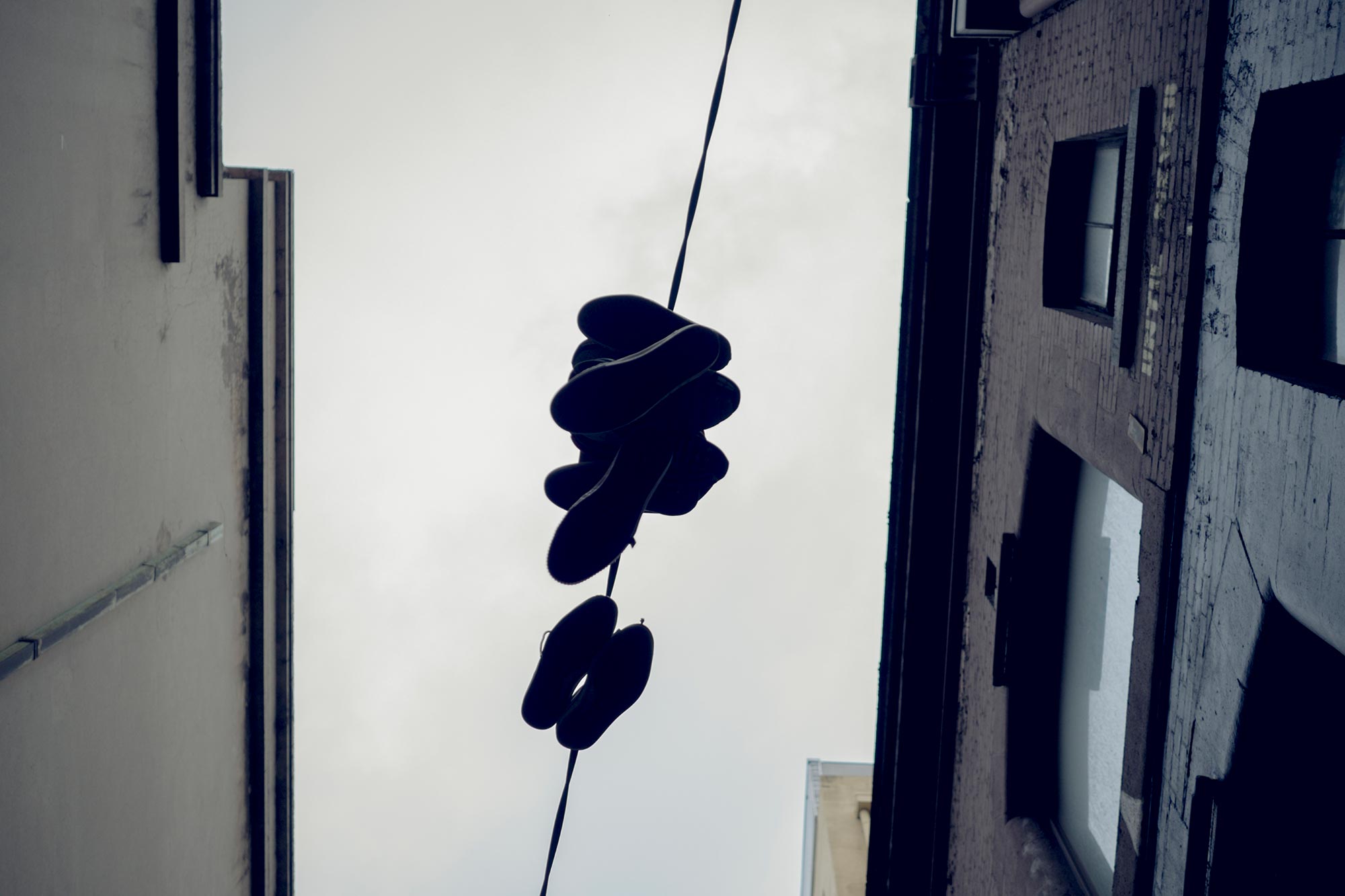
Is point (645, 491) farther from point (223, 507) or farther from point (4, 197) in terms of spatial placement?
point (223, 507)

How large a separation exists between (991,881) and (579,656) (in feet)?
10.5

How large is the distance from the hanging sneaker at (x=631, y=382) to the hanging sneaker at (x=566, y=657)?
163 centimetres

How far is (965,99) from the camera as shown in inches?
274

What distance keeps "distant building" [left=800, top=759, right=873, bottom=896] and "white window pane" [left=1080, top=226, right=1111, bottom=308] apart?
35.7 ft

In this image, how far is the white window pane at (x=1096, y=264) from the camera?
5074mm

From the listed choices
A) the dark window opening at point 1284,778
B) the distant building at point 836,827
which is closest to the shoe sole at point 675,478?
the dark window opening at point 1284,778

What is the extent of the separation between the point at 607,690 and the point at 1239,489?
149 inches

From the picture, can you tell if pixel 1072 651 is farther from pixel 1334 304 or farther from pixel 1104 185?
pixel 1334 304

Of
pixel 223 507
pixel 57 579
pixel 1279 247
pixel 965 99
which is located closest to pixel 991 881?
pixel 1279 247

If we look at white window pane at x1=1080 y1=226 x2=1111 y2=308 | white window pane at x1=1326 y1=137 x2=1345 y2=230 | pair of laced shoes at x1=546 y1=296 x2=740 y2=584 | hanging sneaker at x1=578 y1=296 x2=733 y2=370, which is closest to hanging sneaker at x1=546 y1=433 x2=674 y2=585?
pair of laced shoes at x1=546 y1=296 x2=740 y2=584

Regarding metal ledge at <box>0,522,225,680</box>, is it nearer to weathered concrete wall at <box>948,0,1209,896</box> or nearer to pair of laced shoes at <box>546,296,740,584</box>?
pair of laced shoes at <box>546,296,740,584</box>

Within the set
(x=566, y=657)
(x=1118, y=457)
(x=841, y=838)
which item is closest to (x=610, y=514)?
(x=566, y=657)

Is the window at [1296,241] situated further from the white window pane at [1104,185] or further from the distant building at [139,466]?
the distant building at [139,466]

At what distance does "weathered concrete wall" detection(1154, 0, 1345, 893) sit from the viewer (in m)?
2.95
